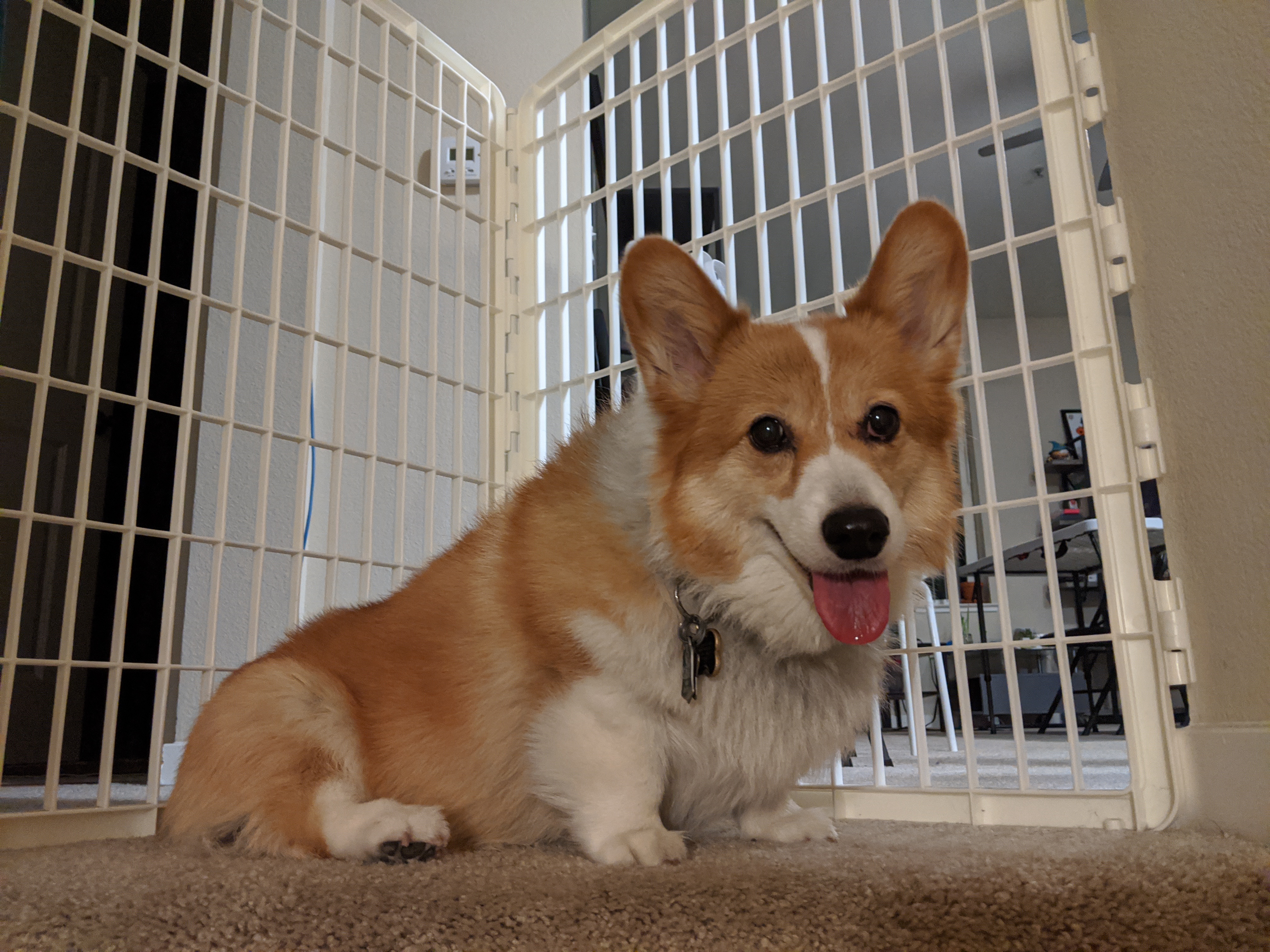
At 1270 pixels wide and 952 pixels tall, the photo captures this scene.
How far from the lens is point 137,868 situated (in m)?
1.17

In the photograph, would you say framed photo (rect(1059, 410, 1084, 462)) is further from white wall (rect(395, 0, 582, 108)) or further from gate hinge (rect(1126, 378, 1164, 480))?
gate hinge (rect(1126, 378, 1164, 480))

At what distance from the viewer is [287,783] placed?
4.31ft

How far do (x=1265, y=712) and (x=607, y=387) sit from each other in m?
1.43

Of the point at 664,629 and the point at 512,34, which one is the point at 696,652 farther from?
the point at 512,34

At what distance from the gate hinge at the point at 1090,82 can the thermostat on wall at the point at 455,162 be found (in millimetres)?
1405

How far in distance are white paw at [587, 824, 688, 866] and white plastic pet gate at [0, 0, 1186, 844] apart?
0.56 m

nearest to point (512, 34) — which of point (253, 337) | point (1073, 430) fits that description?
point (253, 337)

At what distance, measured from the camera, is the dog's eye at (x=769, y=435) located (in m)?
1.28

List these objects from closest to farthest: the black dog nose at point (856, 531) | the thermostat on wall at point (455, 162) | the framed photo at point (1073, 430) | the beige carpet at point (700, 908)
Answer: the beige carpet at point (700, 908) → the black dog nose at point (856, 531) → the thermostat on wall at point (455, 162) → the framed photo at point (1073, 430)

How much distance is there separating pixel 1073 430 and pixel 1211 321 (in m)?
7.10

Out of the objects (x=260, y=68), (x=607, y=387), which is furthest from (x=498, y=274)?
(x=260, y=68)

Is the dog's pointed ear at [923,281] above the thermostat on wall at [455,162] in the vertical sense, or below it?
below

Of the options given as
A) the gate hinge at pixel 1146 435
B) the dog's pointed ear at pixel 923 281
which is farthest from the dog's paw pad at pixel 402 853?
the gate hinge at pixel 1146 435

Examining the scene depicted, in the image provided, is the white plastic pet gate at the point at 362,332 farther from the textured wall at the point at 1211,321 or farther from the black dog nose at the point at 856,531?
the black dog nose at the point at 856,531
